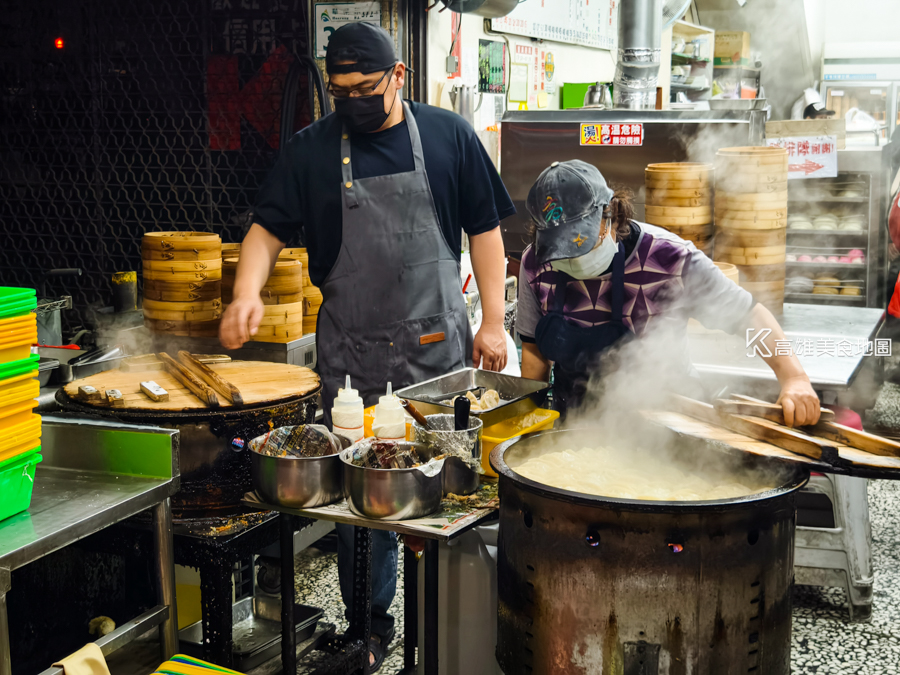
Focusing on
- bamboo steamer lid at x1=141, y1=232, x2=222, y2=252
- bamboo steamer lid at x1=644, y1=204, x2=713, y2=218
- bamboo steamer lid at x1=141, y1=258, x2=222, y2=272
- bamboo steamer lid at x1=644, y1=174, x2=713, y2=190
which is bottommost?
bamboo steamer lid at x1=141, y1=258, x2=222, y2=272

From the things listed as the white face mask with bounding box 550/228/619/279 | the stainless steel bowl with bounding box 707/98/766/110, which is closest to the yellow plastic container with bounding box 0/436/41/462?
the white face mask with bounding box 550/228/619/279

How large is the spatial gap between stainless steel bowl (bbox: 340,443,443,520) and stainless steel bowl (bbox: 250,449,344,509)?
7cm

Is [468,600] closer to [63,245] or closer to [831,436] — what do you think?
[831,436]

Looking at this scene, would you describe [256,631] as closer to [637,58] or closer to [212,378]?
[212,378]

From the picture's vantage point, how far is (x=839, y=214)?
20.9 feet

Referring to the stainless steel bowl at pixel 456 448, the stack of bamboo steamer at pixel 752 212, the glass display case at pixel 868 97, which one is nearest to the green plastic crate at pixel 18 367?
the stainless steel bowl at pixel 456 448

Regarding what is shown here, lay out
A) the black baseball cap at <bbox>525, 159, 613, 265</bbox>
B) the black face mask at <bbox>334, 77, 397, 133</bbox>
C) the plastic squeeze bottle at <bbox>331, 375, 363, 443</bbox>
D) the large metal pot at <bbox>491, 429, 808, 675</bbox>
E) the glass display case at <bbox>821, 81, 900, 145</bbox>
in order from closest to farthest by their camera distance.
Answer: the large metal pot at <bbox>491, 429, 808, 675</bbox> < the plastic squeeze bottle at <bbox>331, 375, 363, 443</bbox> < the black baseball cap at <bbox>525, 159, 613, 265</bbox> < the black face mask at <bbox>334, 77, 397, 133</bbox> < the glass display case at <bbox>821, 81, 900, 145</bbox>

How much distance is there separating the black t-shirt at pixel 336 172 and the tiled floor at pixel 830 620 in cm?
143

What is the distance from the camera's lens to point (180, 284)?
325 cm

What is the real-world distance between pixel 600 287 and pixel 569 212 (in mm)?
375

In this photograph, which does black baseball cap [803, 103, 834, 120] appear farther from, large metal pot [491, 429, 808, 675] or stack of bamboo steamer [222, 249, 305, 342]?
large metal pot [491, 429, 808, 675]

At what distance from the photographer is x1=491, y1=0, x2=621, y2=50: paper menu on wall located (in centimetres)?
638

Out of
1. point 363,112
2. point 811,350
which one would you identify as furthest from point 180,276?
point 811,350

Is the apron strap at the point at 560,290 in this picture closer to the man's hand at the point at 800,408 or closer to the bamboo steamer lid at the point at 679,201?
the man's hand at the point at 800,408
